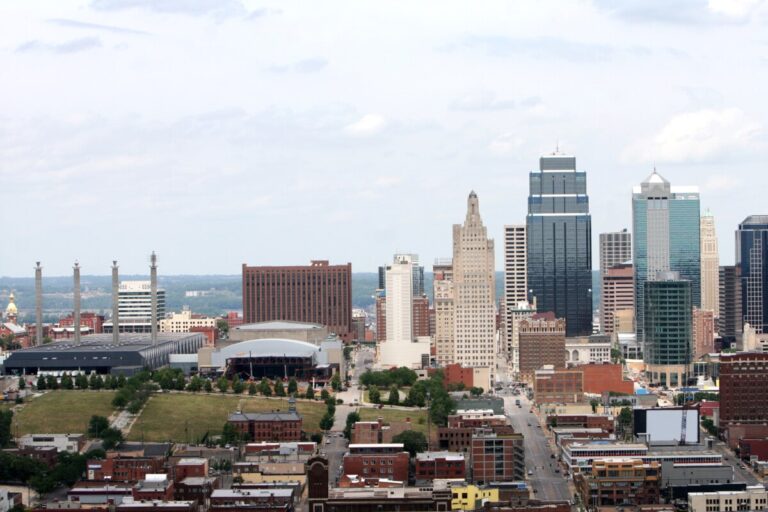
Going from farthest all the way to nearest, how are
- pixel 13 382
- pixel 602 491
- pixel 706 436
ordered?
pixel 13 382 < pixel 706 436 < pixel 602 491

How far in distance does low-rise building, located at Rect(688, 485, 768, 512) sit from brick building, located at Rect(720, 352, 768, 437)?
128 feet

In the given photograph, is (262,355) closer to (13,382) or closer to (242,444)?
(13,382)

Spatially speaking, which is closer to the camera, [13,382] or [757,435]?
[757,435]

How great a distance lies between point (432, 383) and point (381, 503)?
6317cm

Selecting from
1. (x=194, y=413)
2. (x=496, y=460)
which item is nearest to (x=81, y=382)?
(x=194, y=413)

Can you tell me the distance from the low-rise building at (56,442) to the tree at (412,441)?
893 inches

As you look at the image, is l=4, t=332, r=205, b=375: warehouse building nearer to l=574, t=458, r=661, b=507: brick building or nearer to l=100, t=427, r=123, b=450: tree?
l=100, t=427, r=123, b=450: tree

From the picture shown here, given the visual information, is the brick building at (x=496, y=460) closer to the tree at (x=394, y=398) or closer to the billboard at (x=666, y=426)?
the billboard at (x=666, y=426)

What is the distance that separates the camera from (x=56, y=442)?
139 metres

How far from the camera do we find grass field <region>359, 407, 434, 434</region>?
156m

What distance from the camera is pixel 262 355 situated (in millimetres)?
197375

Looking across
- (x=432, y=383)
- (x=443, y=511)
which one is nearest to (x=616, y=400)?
(x=432, y=383)

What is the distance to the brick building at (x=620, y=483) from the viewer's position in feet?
409

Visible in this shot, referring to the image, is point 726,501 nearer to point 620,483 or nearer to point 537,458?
point 620,483
